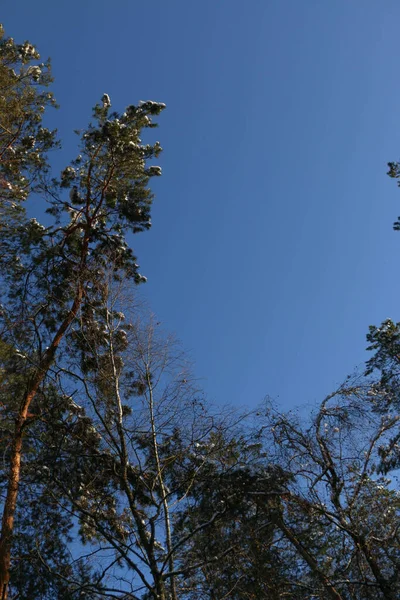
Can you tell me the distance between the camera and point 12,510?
8.92m

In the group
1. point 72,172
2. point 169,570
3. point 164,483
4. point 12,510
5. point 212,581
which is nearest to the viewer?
point 169,570

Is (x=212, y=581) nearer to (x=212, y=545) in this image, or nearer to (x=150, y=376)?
(x=212, y=545)

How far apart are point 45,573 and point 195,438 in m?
2.73

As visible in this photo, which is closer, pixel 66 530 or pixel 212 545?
pixel 212 545

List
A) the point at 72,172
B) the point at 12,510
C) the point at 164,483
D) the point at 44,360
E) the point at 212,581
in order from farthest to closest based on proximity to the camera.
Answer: the point at 72,172 → the point at 44,360 → the point at 12,510 → the point at 164,483 → the point at 212,581

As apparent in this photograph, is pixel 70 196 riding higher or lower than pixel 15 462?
higher

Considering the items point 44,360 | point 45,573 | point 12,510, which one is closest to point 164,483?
point 45,573

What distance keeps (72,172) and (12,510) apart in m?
7.69

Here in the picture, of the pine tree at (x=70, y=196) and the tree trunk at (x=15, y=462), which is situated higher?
the pine tree at (x=70, y=196)

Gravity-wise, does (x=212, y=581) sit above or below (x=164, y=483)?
below

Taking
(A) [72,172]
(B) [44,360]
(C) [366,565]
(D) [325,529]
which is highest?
(A) [72,172]

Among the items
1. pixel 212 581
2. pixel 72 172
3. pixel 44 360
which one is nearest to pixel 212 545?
pixel 212 581

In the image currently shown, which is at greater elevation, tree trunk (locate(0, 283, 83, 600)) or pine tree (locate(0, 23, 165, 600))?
pine tree (locate(0, 23, 165, 600))

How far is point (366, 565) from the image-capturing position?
7.91 meters
